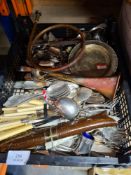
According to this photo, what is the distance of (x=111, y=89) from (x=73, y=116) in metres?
0.17

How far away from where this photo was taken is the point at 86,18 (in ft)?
3.25

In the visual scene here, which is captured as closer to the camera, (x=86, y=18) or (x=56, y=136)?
(x=56, y=136)

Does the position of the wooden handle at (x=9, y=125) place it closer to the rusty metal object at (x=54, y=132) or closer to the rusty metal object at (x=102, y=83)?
the rusty metal object at (x=54, y=132)

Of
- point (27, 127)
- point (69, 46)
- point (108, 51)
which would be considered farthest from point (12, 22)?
point (27, 127)

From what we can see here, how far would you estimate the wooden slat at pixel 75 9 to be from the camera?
997 mm

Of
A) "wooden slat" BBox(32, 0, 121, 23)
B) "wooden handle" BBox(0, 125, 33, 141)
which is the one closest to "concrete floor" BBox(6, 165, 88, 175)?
"wooden handle" BBox(0, 125, 33, 141)

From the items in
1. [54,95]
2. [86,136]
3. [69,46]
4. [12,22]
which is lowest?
[86,136]

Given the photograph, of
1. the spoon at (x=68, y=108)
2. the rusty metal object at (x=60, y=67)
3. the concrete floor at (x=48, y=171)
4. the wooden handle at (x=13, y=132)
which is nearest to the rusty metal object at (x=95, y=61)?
the rusty metal object at (x=60, y=67)

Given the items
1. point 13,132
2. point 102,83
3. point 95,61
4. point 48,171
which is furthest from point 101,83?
point 48,171

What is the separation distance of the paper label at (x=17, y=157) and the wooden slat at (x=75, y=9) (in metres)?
0.68

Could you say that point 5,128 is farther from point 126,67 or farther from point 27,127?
point 126,67

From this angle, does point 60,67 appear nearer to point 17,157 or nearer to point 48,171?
point 17,157

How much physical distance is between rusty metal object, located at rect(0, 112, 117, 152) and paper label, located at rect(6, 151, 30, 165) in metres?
0.03

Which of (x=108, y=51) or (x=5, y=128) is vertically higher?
(x=108, y=51)
